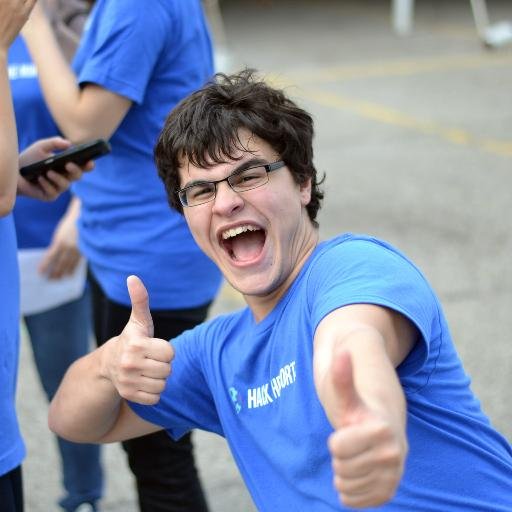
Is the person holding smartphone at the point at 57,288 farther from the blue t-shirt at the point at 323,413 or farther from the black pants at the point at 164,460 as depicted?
the blue t-shirt at the point at 323,413

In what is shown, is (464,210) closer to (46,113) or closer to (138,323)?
(46,113)

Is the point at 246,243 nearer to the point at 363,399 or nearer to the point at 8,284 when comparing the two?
the point at 8,284

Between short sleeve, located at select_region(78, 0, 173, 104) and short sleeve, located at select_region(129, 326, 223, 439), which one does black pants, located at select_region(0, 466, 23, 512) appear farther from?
short sleeve, located at select_region(78, 0, 173, 104)

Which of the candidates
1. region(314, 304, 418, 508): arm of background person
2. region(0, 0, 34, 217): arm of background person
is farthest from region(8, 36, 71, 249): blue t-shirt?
region(314, 304, 418, 508): arm of background person

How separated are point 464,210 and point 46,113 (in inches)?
157

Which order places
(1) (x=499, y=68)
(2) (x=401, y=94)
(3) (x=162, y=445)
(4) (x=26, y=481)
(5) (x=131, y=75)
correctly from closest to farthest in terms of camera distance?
1. (5) (x=131, y=75)
2. (3) (x=162, y=445)
3. (4) (x=26, y=481)
4. (2) (x=401, y=94)
5. (1) (x=499, y=68)

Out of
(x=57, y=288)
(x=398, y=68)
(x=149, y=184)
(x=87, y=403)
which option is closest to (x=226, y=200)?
(x=87, y=403)

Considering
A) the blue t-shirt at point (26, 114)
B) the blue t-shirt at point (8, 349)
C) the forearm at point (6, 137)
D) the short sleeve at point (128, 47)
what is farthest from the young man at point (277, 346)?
the blue t-shirt at point (26, 114)

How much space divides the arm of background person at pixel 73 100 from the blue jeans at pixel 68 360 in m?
0.73

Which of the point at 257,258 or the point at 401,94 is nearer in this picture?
the point at 257,258

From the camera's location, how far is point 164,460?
2828mm

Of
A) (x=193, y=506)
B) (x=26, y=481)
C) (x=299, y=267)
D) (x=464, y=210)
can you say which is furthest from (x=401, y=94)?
(x=299, y=267)

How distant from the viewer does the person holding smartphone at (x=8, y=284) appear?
1.99 meters

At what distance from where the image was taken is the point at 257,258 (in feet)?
6.39
